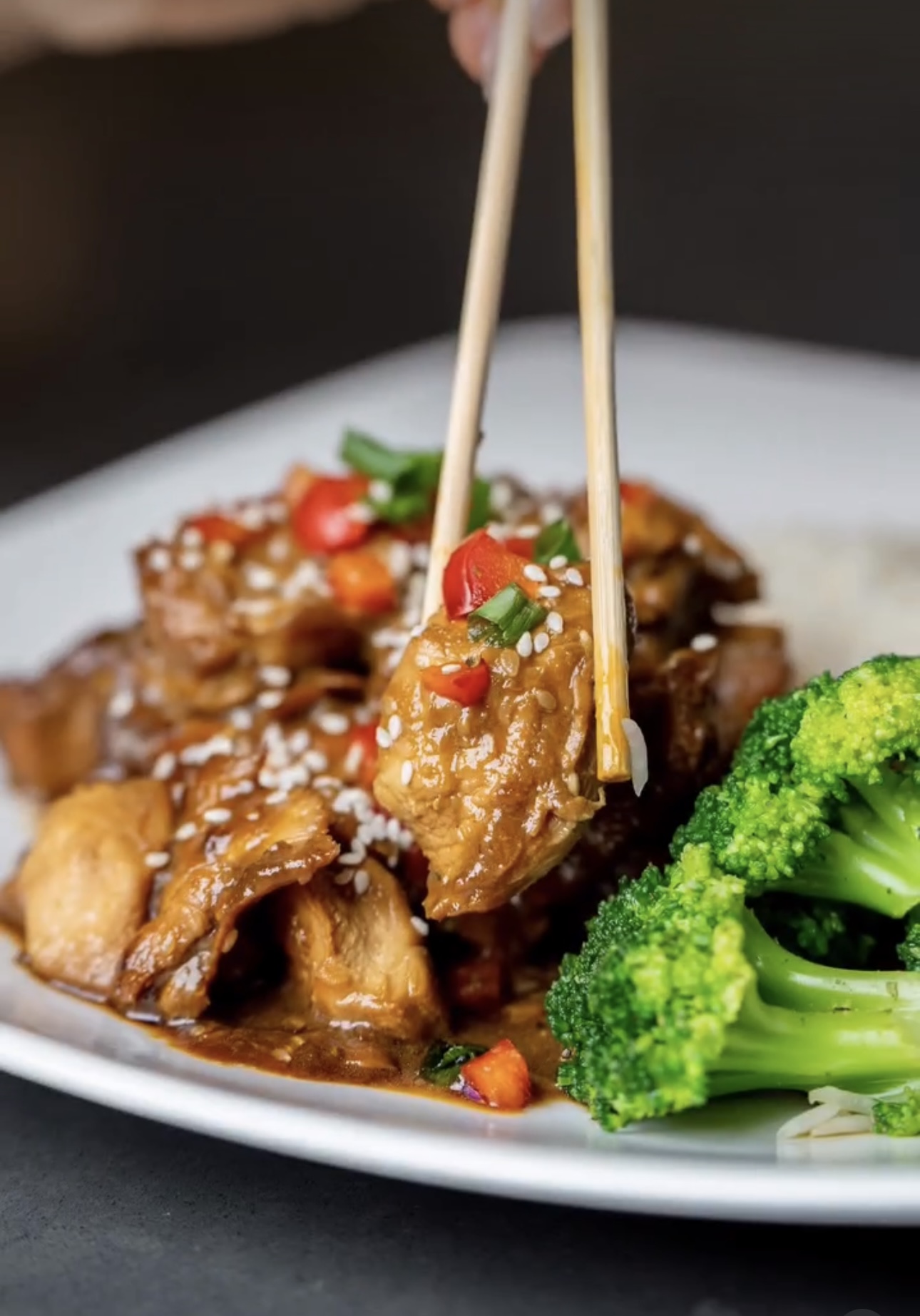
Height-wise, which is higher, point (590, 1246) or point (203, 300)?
point (203, 300)

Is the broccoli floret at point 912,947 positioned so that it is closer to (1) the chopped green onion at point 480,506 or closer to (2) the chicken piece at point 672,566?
(2) the chicken piece at point 672,566

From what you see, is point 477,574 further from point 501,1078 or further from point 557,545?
point 501,1078

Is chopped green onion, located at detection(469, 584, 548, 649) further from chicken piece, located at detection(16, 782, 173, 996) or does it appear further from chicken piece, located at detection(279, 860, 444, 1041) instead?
chicken piece, located at detection(16, 782, 173, 996)

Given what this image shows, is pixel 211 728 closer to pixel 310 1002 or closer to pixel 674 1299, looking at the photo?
pixel 310 1002

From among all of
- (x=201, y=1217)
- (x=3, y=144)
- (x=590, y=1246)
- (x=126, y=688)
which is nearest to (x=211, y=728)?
(x=126, y=688)

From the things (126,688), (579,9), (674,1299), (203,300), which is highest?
(579,9)

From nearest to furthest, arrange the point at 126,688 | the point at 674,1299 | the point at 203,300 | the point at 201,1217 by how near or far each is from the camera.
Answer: the point at 674,1299 → the point at 201,1217 → the point at 126,688 → the point at 203,300

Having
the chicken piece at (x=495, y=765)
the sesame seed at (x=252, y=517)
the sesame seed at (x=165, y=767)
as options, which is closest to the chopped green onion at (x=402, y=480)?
the sesame seed at (x=252, y=517)
